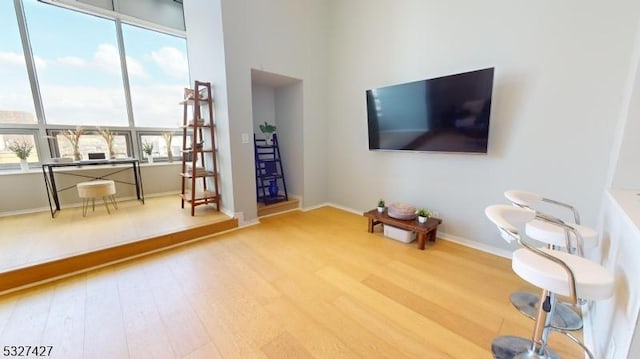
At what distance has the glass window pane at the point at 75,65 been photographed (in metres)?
3.45

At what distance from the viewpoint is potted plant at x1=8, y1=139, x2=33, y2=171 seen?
130 inches

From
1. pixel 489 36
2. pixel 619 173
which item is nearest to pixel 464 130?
pixel 489 36

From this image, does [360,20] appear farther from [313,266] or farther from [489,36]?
[313,266]

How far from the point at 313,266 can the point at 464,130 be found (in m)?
2.07

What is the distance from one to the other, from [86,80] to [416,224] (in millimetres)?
5377

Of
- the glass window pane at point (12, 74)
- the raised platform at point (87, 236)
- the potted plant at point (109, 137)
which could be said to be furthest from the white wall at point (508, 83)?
the glass window pane at point (12, 74)

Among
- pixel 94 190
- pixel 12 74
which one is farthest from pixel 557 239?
pixel 12 74

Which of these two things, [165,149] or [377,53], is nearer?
[377,53]

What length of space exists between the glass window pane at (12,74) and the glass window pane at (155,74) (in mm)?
1194

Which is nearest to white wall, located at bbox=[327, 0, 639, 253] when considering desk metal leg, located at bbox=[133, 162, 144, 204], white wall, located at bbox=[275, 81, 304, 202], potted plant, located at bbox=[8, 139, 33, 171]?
white wall, located at bbox=[275, 81, 304, 202]

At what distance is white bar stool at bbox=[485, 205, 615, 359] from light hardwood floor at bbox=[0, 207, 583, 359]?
128 mm

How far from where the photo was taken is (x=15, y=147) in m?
3.32

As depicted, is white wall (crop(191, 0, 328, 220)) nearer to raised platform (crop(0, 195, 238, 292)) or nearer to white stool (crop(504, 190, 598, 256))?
raised platform (crop(0, 195, 238, 292))

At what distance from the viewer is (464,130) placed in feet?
7.97
